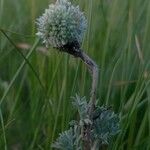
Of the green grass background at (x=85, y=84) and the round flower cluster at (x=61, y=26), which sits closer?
the round flower cluster at (x=61, y=26)

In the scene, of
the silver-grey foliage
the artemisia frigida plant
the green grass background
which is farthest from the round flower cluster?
the green grass background

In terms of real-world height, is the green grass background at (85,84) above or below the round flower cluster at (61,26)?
below

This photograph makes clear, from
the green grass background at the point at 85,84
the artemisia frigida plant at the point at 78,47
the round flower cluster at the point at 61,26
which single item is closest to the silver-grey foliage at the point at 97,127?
the artemisia frigida plant at the point at 78,47

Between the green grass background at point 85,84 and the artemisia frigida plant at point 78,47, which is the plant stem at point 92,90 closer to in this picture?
the artemisia frigida plant at point 78,47

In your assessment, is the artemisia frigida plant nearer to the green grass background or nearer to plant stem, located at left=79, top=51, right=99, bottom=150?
plant stem, located at left=79, top=51, right=99, bottom=150

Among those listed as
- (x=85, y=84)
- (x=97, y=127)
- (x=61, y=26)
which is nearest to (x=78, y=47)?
(x=61, y=26)

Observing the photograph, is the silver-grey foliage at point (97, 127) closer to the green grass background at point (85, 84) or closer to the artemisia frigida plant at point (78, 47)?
the artemisia frigida plant at point (78, 47)

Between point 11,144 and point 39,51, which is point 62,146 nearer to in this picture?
point 11,144
